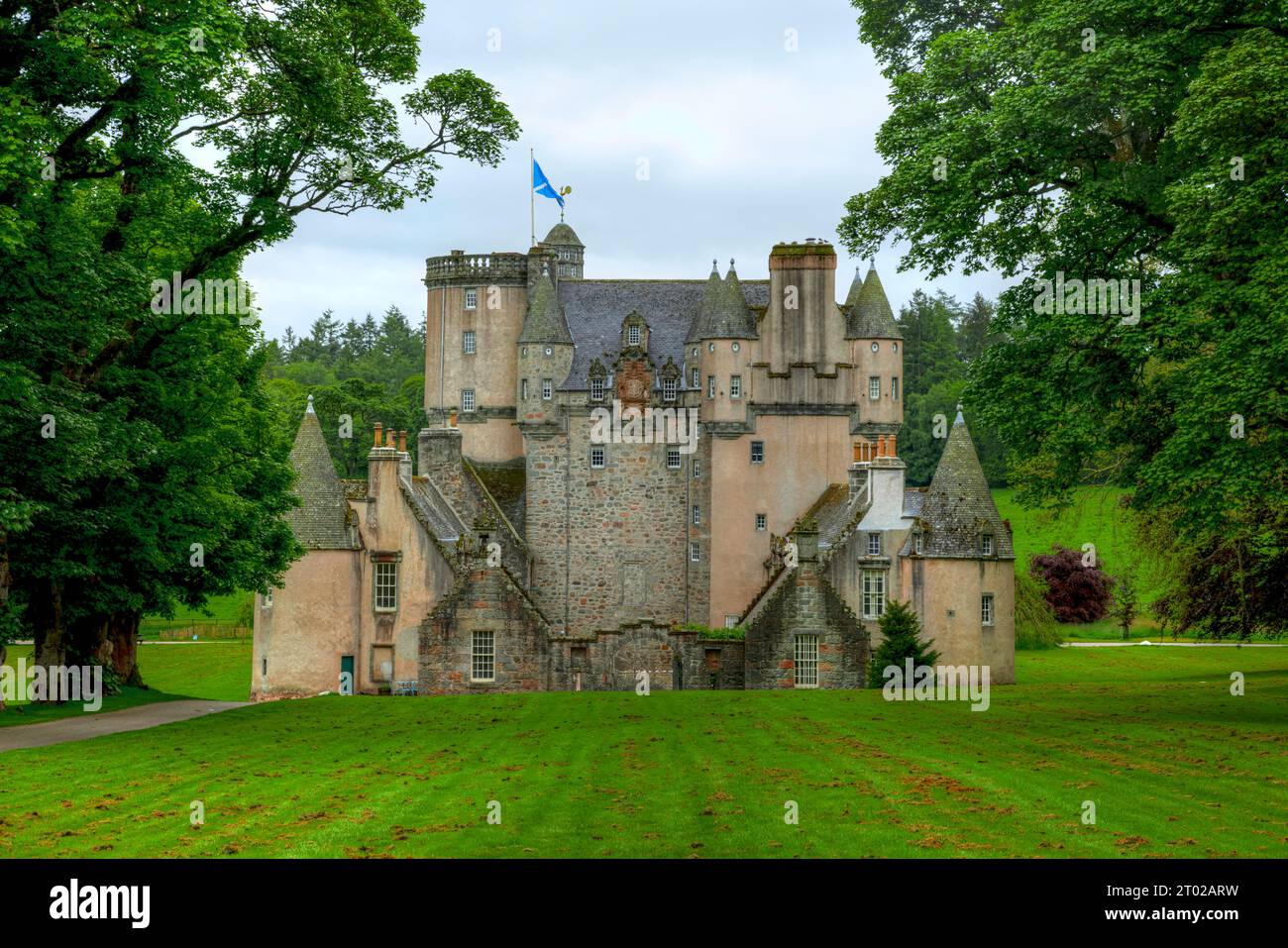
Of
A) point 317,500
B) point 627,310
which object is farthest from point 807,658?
point 627,310

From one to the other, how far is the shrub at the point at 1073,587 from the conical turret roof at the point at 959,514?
30.2 m

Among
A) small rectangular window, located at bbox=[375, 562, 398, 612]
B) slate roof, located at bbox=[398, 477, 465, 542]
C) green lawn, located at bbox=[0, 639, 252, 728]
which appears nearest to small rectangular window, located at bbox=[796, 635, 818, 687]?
slate roof, located at bbox=[398, 477, 465, 542]

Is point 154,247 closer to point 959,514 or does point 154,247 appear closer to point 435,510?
point 435,510

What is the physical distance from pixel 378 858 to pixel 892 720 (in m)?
20.4

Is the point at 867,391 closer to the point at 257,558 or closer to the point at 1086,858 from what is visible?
the point at 257,558

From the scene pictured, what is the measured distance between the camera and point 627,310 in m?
75.3

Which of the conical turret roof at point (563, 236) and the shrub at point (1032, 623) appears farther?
the conical turret roof at point (563, 236)

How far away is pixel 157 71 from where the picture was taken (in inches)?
1129

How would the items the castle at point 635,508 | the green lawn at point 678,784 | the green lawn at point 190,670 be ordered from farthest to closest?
the green lawn at point 190,670 → the castle at point 635,508 → the green lawn at point 678,784

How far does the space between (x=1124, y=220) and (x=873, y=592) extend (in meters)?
26.6

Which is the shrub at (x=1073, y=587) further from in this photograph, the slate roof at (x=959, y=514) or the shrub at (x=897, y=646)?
the shrub at (x=897, y=646)

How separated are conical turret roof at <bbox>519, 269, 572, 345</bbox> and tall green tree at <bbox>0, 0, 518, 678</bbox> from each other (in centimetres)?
3027

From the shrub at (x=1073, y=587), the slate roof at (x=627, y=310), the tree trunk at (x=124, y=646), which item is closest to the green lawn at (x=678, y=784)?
the tree trunk at (x=124, y=646)

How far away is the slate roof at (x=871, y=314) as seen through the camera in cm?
7044
